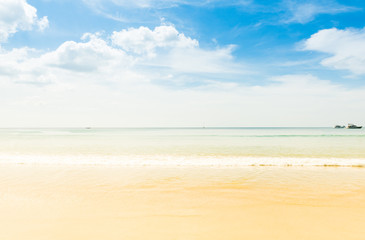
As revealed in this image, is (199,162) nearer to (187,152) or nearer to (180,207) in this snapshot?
(187,152)

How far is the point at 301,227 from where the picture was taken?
16.8 ft

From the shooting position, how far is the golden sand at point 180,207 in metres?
4.82

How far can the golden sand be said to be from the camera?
15.8 feet

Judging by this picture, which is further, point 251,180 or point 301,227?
point 251,180

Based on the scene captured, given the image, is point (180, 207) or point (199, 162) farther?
point (199, 162)

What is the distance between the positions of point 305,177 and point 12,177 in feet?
43.9

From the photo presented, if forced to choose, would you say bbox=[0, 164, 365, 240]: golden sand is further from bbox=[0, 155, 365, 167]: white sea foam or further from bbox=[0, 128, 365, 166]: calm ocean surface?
bbox=[0, 128, 365, 166]: calm ocean surface

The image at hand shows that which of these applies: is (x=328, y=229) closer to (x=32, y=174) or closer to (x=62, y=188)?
(x=62, y=188)

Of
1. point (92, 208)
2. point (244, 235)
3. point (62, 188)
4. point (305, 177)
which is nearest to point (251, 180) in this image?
point (305, 177)

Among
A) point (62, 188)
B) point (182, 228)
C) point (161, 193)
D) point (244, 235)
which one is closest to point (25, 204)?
point (62, 188)

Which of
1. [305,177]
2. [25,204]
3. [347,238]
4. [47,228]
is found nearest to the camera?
[347,238]

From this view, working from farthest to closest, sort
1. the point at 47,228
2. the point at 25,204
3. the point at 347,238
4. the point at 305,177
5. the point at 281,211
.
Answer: the point at 305,177 → the point at 25,204 → the point at 281,211 → the point at 47,228 → the point at 347,238

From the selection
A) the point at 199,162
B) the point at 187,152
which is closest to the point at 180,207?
the point at 199,162

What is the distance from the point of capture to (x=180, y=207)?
639cm
